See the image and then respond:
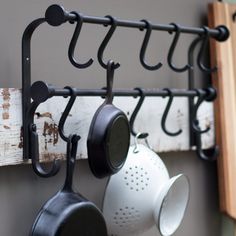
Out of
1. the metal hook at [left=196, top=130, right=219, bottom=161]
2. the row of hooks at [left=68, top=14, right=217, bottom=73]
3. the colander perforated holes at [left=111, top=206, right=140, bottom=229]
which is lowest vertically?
the colander perforated holes at [left=111, top=206, right=140, bottom=229]

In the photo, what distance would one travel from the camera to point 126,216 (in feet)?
2.73

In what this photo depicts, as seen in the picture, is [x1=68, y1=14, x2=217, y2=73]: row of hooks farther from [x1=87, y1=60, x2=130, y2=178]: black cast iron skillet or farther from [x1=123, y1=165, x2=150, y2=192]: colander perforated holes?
[x1=123, y1=165, x2=150, y2=192]: colander perforated holes

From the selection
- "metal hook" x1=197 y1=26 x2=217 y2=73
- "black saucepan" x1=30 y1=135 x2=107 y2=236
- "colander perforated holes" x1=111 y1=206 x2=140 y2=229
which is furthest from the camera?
"metal hook" x1=197 y1=26 x2=217 y2=73

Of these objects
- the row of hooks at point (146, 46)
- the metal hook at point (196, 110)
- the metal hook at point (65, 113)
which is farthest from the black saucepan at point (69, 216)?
the metal hook at point (196, 110)

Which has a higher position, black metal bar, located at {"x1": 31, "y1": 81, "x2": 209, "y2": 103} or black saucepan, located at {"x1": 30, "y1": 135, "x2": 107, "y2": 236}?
black metal bar, located at {"x1": 31, "y1": 81, "x2": 209, "y2": 103}

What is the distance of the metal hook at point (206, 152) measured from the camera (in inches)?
41.1

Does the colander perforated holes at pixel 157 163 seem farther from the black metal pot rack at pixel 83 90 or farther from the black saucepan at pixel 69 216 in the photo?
the black saucepan at pixel 69 216

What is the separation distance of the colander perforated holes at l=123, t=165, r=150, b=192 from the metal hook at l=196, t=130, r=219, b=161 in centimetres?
23

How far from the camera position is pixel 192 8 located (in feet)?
3.57

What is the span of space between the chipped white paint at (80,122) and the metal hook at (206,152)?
0.07 ft

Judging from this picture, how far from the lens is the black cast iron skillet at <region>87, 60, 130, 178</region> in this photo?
2.47 feet

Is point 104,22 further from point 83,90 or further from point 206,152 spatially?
point 206,152

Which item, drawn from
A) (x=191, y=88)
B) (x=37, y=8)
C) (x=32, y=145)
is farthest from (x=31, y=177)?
(x=191, y=88)

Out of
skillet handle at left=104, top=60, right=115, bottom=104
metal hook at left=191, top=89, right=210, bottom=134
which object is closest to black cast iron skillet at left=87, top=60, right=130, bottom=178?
skillet handle at left=104, top=60, right=115, bottom=104
